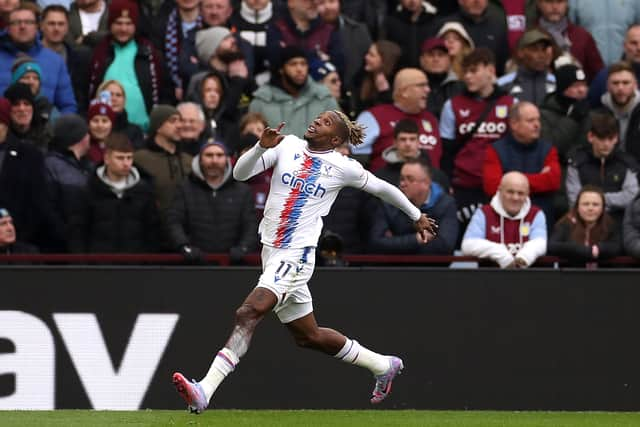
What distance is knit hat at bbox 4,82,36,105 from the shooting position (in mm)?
13789

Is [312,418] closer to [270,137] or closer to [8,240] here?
[270,137]

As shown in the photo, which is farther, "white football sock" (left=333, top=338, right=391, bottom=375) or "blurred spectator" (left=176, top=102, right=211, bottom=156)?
"blurred spectator" (left=176, top=102, right=211, bottom=156)

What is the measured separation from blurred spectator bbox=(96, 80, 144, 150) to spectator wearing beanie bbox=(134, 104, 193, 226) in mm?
663

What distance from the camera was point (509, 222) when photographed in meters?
13.1

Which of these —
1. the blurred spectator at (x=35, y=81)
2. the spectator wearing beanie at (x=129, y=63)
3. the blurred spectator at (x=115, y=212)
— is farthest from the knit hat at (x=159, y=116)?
the spectator wearing beanie at (x=129, y=63)

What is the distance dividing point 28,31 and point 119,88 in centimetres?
128

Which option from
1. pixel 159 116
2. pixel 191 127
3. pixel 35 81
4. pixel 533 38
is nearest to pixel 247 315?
pixel 159 116

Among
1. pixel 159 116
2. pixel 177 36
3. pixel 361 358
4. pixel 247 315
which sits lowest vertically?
pixel 361 358

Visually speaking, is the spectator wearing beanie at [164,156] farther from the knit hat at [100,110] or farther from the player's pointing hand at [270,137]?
the player's pointing hand at [270,137]

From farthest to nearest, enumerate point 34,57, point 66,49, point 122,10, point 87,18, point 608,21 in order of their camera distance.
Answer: point 87,18, point 608,21, point 66,49, point 122,10, point 34,57

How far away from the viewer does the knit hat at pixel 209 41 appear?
15377 mm

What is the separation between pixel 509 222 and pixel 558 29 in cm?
400

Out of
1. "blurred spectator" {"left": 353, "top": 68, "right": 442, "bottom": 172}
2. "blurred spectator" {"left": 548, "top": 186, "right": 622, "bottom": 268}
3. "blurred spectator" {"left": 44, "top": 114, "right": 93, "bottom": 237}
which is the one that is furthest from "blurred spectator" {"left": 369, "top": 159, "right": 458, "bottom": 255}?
"blurred spectator" {"left": 44, "top": 114, "right": 93, "bottom": 237}

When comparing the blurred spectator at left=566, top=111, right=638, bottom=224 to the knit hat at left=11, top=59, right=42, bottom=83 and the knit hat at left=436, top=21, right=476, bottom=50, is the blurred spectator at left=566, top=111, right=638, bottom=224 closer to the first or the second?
the knit hat at left=436, top=21, right=476, bottom=50
